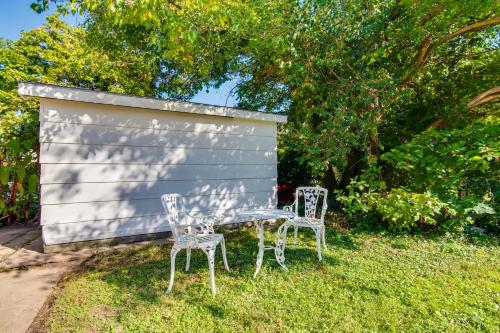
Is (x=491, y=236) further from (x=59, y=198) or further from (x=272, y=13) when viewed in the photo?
(x=59, y=198)

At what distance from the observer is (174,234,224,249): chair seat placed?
2.85m

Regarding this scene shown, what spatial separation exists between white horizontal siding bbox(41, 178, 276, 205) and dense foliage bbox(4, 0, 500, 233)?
122 cm

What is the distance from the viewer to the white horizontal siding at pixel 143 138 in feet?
12.9

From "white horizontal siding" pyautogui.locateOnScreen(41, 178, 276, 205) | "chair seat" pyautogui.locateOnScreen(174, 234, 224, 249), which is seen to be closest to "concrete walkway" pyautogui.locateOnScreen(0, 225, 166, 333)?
"white horizontal siding" pyautogui.locateOnScreen(41, 178, 276, 205)

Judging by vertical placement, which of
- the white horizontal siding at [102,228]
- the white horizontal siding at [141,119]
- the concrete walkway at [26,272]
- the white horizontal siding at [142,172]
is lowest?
the concrete walkway at [26,272]

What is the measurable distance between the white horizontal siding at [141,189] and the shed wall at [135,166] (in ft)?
0.04

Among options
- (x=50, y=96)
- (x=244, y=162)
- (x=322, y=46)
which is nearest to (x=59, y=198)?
(x=50, y=96)

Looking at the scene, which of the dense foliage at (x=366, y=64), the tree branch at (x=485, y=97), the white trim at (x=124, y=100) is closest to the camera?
the white trim at (x=124, y=100)

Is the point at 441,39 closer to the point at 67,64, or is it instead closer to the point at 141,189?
the point at 141,189

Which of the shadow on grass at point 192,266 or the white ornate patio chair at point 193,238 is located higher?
the white ornate patio chair at point 193,238

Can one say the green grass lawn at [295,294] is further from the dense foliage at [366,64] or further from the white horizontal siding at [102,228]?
the dense foliage at [366,64]

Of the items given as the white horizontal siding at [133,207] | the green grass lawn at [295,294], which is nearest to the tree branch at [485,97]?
the green grass lawn at [295,294]

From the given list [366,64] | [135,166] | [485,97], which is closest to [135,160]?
[135,166]

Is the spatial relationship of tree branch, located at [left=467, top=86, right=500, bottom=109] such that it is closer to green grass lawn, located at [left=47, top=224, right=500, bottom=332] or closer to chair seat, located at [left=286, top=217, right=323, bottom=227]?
green grass lawn, located at [left=47, top=224, right=500, bottom=332]
